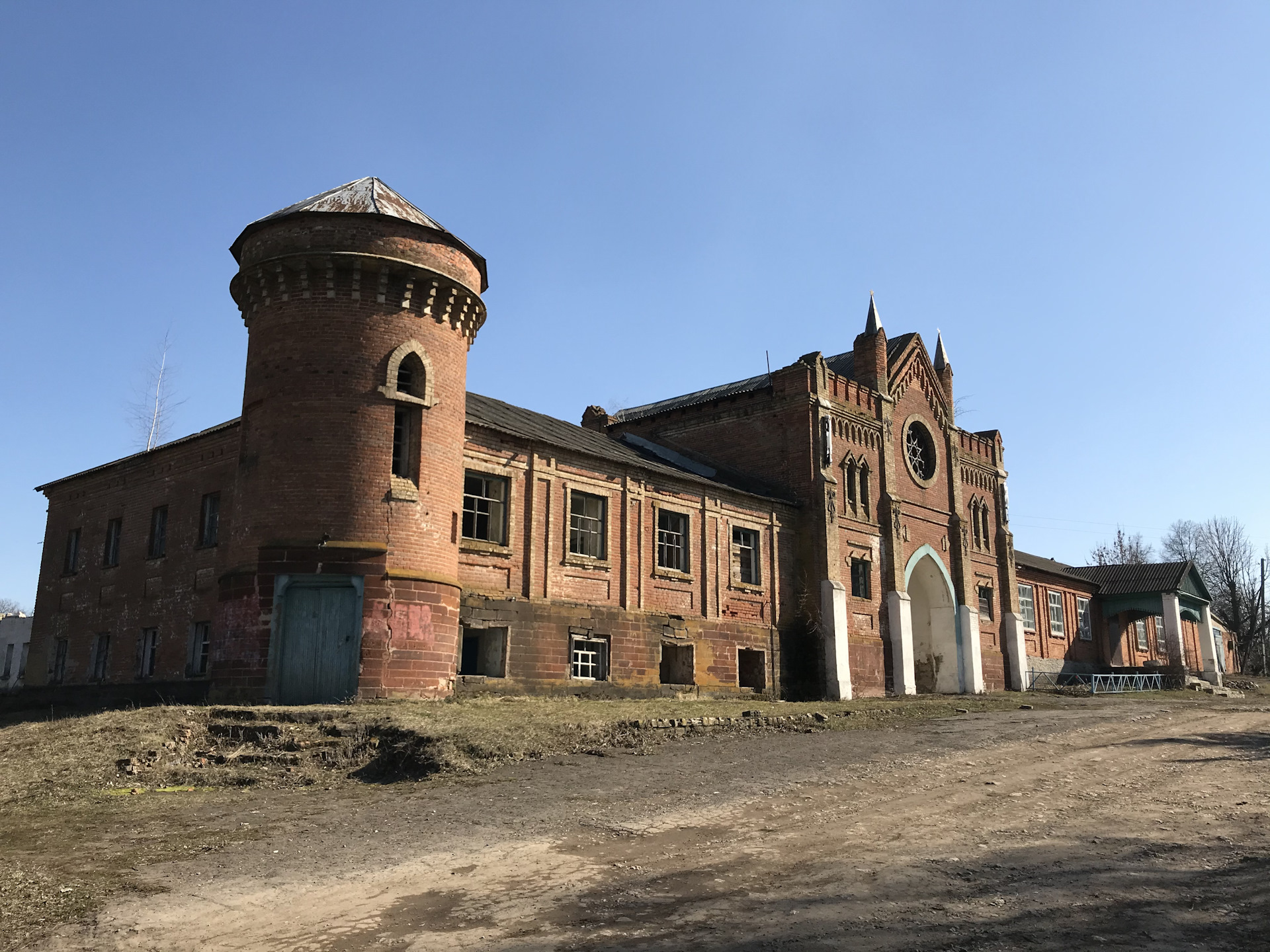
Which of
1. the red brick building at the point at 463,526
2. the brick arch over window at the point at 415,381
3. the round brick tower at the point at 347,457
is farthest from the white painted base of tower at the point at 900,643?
the brick arch over window at the point at 415,381

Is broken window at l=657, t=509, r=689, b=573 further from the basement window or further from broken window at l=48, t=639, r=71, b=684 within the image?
broken window at l=48, t=639, r=71, b=684

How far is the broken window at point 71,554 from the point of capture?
2530 cm

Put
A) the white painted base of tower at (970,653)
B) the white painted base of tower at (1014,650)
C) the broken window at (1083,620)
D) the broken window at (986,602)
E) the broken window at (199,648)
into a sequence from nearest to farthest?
the broken window at (199,648), the white painted base of tower at (970,653), the broken window at (986,602), the white painted base of tower at (1014,650), the broken window at (1083,620)

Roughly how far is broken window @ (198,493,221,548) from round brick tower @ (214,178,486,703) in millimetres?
3407

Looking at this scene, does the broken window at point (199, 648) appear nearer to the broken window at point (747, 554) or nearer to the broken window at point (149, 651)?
the broken window at point (149, 651)

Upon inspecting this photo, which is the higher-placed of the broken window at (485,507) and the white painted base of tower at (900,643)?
the broken window at (485,507)

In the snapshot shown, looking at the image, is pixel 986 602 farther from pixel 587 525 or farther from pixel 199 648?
pixel 199 648

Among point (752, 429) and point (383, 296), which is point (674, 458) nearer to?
point (752, 429)

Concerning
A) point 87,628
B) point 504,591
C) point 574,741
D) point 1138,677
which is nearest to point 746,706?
point 504,591

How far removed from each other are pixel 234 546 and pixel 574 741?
25.1 feet

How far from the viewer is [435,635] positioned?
58.1 ft

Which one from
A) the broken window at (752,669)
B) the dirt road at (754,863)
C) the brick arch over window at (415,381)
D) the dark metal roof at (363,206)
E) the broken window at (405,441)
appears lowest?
the dirt road at (754,863)

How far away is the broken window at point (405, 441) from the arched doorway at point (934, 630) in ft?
67.0

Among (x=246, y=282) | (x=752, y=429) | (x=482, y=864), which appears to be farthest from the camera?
(x=752, y=429)
